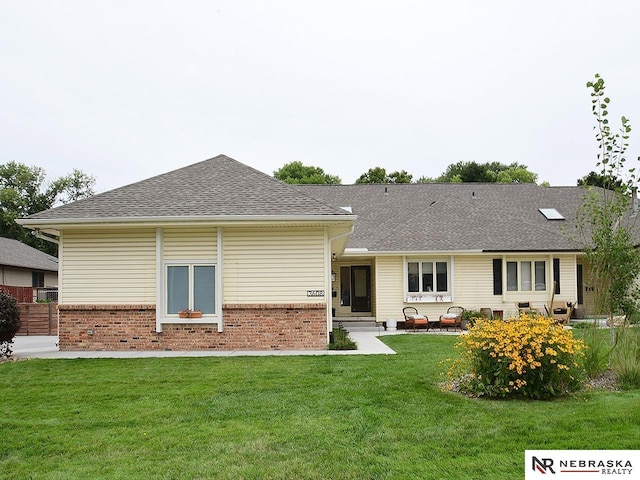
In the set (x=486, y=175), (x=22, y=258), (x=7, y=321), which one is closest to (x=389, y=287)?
(x=7, y=321)

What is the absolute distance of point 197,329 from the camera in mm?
12758

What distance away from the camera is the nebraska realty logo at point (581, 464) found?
4452 millimetres

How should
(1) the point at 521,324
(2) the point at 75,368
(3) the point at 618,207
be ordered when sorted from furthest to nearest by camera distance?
(2) the point at 75,368, (3) the point at 618,207, (1) the point at 521,324

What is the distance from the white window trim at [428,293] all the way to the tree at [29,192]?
1502 inches

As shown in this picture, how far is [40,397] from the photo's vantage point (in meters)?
7.78

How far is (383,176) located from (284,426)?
41.5 metres

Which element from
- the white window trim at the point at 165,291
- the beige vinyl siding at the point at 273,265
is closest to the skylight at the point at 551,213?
the beige vinyl siding at the point at 273,265

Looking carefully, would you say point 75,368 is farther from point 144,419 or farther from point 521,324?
point 521,324

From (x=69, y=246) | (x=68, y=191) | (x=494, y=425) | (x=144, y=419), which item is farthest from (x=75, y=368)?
(x=68, y=191)

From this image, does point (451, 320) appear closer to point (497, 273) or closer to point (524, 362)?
point (497, 273)

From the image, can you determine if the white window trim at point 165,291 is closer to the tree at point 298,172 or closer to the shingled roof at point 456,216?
the shingled roof at point 456,216

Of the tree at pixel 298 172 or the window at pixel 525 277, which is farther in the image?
the tree at pixel 298 172

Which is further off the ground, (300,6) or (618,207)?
(300,6)

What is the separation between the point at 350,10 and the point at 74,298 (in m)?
9.59
